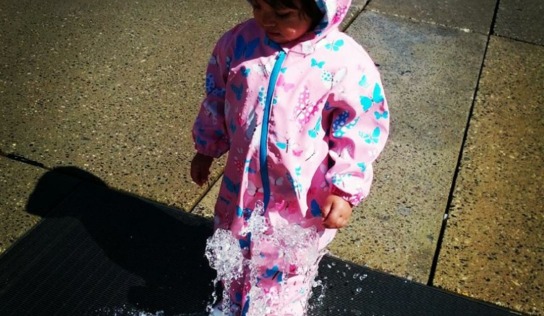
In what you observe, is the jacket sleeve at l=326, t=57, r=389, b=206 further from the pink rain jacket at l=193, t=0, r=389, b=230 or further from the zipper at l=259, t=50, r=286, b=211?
the zipper at l=259, t=50, r=286, b=211

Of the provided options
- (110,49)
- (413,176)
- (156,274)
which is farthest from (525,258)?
(110,49)

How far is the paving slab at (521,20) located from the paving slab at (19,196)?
3.31 m

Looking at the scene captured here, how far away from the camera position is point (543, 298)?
2.69 meters

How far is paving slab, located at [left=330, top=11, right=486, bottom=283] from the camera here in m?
2.92

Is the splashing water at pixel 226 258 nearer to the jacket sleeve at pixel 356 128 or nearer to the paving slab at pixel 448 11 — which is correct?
the jacket sleeve at pixel 356 128

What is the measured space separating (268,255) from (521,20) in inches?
142

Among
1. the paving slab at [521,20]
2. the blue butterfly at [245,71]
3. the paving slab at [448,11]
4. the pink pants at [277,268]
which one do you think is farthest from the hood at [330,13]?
the paving slab at [521,20]

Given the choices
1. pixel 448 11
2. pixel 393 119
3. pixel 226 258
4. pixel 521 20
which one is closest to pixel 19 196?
pixel 226 258

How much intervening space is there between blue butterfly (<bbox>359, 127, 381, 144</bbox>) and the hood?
1.10 ft

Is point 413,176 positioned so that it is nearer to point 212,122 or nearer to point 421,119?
point 421,119

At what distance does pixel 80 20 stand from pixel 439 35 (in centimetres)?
254

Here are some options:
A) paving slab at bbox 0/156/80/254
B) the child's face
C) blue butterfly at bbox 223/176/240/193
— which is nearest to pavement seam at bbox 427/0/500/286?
blue butterfly at bbox 223/176/240/193

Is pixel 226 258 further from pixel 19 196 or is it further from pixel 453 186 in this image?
pixel 453 186

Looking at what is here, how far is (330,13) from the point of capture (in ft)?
6.06
